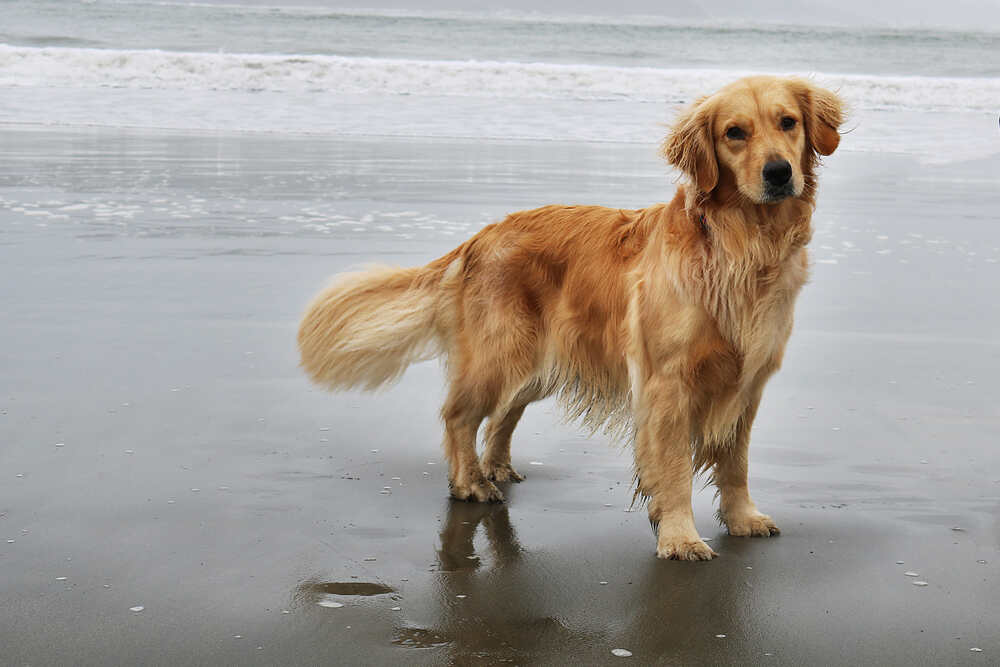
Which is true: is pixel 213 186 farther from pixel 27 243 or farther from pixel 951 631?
pixel 951 631

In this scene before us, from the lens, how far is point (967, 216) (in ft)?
33.6

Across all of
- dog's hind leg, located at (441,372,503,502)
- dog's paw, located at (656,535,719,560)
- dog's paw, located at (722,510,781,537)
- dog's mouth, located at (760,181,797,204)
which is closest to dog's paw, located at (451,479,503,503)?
dog's hind leg, located at (441,372,503,502)

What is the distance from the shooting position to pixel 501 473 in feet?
15.1

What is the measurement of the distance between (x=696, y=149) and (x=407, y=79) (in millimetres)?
22135

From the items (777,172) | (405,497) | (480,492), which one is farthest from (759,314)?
(405,497)

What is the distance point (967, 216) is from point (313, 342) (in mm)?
7251

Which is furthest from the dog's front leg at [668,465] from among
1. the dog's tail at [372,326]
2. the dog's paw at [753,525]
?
the dog's tail at [372,326]

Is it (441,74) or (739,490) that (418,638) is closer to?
(739,490)

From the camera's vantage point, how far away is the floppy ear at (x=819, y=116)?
3811mm

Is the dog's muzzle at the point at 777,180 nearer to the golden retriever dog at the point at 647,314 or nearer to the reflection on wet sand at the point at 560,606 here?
the golden retriever dog at the point at 647,314

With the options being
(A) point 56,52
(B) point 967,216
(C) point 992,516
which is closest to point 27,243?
(C) point 992,516

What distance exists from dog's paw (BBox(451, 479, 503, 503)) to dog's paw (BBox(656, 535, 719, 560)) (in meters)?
0.74

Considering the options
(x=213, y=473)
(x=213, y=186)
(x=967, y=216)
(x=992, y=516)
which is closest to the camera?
(x=992, y=516)

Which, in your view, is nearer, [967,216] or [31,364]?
[31,364]
